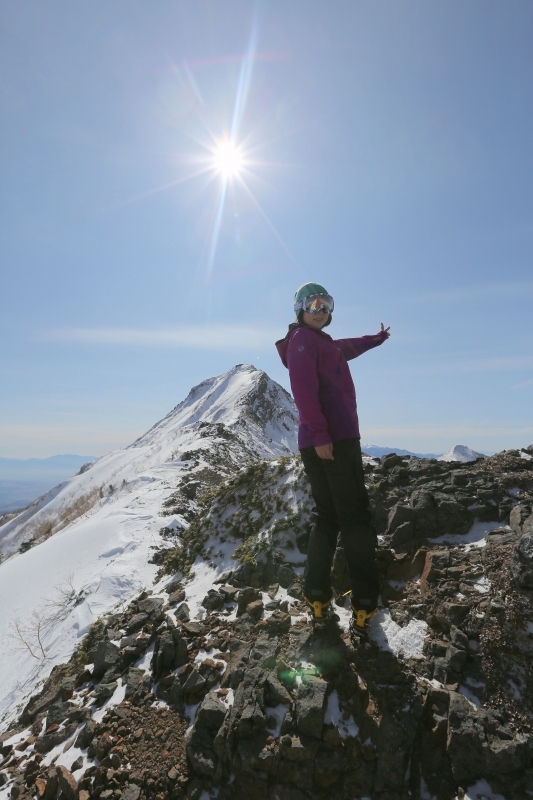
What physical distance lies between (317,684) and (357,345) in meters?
3.96

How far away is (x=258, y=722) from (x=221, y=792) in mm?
562

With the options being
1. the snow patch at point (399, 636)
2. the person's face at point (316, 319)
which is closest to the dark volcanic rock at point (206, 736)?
the snow patch at point (399, 636)

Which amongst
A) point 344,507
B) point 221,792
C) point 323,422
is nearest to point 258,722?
point 221,792

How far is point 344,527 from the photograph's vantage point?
14.6 ft

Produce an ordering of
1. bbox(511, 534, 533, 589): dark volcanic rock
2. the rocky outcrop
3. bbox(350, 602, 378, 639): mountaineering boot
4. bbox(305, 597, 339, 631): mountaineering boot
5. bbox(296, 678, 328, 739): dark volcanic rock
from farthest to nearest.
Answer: bbox(305, 597, 339, 631): mountaineering boot → bbox(350, 602, 378, 639): mountaineering boot → bbox(511, 534, 533, 589): dark volcanic rock → bbox(296, 678, 328, 739): dark volcanic rock → the rocky outcrop

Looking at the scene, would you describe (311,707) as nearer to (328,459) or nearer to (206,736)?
(206,736)

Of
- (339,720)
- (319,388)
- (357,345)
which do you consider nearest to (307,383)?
(319,388)

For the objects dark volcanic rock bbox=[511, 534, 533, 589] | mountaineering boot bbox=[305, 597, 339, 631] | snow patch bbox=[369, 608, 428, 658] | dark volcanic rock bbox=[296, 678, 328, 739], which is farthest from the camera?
mountaineering boot bbox=[305, 597, 339, 631]

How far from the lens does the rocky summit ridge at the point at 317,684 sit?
3234 millimetres

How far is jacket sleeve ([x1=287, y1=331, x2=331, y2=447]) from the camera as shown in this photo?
422 centimetres

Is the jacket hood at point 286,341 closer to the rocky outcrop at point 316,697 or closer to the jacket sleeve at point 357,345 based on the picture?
the jacket sleeve at point 357,345

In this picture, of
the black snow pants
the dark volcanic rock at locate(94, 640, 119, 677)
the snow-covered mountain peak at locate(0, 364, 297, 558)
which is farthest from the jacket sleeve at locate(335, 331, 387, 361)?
the snow-covered mountain peak at locate(0, 364, 297, 558)

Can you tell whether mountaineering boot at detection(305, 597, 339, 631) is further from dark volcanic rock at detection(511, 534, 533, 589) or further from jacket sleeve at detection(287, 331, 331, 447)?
dark volcanic rock at detection(511, 534, 533, 589)

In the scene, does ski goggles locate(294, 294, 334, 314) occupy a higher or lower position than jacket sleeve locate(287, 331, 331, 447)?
higher
